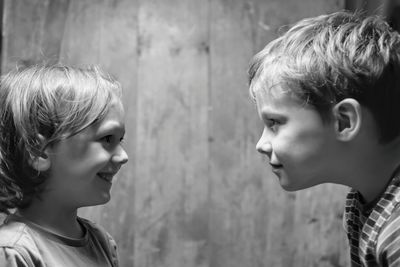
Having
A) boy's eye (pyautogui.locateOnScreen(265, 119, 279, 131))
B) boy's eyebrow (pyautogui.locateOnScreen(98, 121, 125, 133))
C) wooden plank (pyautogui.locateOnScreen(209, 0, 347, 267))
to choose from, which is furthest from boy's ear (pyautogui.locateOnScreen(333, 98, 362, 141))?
wooden plank (pyautogui.locateOnScreen(209, 0, 347, 267))

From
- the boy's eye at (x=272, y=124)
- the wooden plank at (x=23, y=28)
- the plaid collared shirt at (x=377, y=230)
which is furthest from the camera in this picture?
the wooden plank at (x=23, y=28)

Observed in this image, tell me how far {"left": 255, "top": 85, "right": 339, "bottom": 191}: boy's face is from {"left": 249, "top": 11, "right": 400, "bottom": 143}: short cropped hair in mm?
18

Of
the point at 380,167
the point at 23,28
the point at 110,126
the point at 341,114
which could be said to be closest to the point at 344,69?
the point at 341,114

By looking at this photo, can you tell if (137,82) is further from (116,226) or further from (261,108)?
(261,108)

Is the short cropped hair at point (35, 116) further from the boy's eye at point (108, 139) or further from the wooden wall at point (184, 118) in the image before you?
the wooden wall at point (184, 118)

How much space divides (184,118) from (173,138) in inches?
2.9

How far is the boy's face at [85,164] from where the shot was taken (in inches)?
44.3

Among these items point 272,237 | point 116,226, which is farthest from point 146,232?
point 272,237

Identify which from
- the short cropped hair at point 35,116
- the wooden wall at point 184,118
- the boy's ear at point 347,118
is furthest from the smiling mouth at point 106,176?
the wooden wall at point 184,118

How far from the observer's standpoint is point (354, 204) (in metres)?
1.17

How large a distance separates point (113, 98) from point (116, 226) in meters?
0.79

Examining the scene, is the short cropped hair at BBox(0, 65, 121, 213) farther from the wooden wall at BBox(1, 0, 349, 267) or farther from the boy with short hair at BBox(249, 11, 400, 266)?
the wooden wall at BBox(1, 0, 349, 267)

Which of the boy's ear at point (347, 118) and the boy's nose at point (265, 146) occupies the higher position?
the boy's ear at point (347, 118)

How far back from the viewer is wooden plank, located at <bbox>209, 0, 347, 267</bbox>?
6.15 feet
